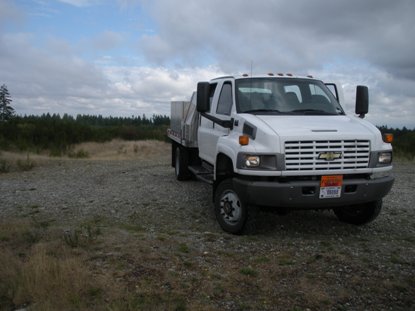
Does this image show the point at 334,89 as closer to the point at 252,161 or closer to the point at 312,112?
the point at 312,112

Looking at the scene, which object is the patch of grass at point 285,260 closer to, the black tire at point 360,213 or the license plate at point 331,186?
the license plate at point 331,186

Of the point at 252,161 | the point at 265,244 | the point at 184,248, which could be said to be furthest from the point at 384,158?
the point at 184,248

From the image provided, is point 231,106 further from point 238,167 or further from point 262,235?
point 262,235

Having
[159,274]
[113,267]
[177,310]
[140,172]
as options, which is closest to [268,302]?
[177,310]

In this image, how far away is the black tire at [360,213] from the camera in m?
6.88

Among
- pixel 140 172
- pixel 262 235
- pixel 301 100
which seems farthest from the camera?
pixel 140 172

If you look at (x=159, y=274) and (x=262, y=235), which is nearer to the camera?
(x=159, y=274)

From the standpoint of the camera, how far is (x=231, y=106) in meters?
7.25

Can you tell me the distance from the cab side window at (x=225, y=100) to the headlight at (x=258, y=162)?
153cm

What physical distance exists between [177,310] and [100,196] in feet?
20.2

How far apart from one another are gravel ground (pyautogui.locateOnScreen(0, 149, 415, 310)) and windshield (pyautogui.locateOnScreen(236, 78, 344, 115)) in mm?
1868

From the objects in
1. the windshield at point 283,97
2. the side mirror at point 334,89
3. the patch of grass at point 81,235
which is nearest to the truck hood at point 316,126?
the windshield at point 283,97

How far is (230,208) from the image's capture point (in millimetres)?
6562

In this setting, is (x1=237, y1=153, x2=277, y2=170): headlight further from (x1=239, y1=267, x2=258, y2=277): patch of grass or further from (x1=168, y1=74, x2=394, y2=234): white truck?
(x1=239, y1=267, x2=258, y2=277): patch of grass
